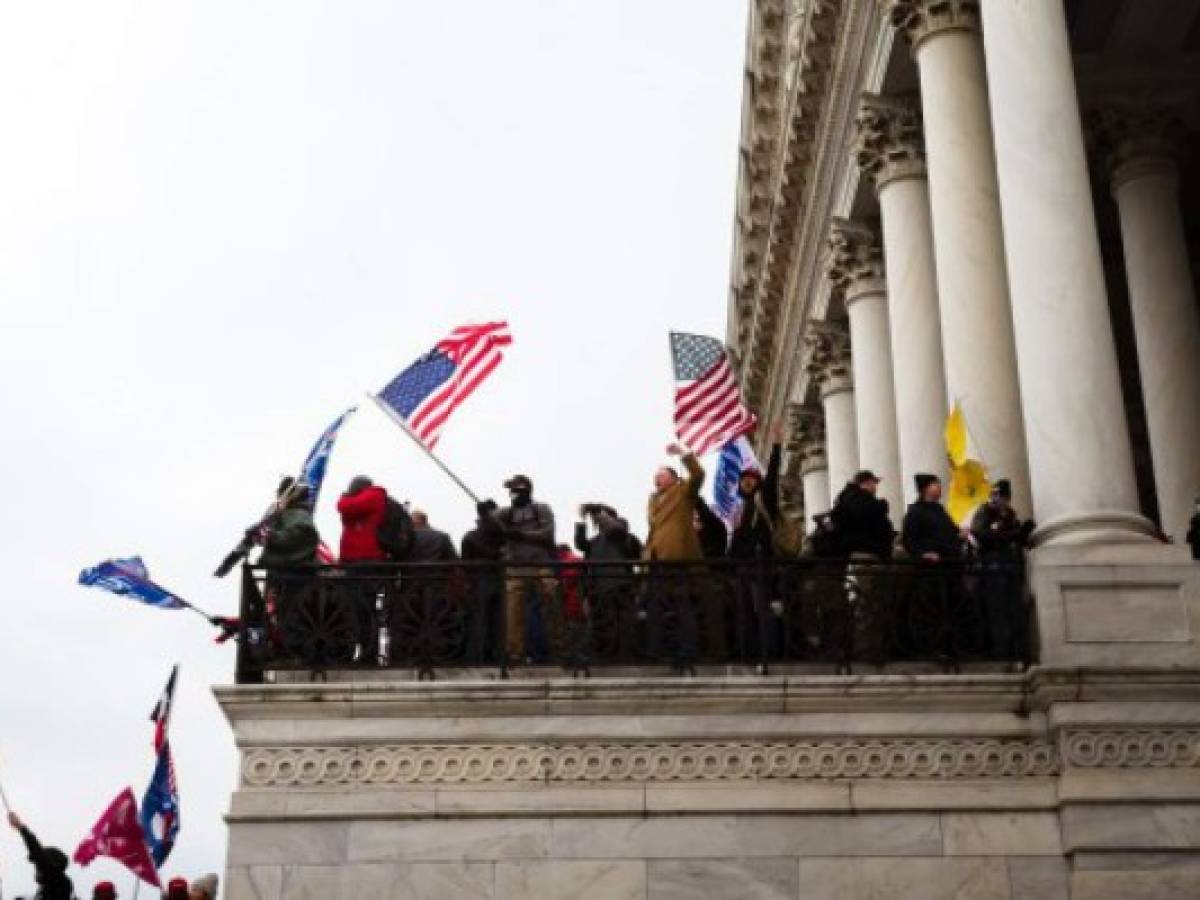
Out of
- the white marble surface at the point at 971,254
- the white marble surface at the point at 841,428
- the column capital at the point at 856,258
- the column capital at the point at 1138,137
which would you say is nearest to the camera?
the white marble surface at the point at 971,254

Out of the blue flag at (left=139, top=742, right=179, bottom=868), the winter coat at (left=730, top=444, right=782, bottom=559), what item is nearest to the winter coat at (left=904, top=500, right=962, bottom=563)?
the winter coat at (left=730, top=444, right=782, bottom=559)

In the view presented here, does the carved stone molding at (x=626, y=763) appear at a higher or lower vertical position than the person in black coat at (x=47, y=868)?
higher

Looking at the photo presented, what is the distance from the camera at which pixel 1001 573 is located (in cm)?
1590

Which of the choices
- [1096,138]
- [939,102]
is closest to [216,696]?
[939,102]

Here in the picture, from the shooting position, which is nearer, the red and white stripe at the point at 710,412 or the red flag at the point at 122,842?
the red and white stripe at the point at 710,412

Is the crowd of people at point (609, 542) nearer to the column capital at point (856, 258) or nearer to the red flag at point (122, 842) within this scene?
the red flag at point (122, 842)

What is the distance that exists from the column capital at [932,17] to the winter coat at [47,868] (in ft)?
47.3

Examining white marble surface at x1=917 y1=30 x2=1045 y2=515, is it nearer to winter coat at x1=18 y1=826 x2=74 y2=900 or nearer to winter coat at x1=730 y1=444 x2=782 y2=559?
winter coat at x1=730 y1=444 x2=782 y2=559

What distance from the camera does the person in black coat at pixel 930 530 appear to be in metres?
16.3

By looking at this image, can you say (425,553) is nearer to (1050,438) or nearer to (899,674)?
(899,674)

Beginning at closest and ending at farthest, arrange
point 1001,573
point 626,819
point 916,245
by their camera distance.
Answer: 1. point 626,819
2. point 1001,573
3. point 916,245

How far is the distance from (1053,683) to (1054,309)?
4.10m

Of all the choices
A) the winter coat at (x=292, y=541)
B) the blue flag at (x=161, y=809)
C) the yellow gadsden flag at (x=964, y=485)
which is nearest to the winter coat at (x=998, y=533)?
the yellow gadsden flag at (x=964, y=485)

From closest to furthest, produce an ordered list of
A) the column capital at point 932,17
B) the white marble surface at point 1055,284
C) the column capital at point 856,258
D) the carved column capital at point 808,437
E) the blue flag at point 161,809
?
the white marble surface at point 1055,284 → the blue flag at point 161,809 → the column capital at point 932,17 → the column capital at point 856,258 → the carved column capital at point 808,437
